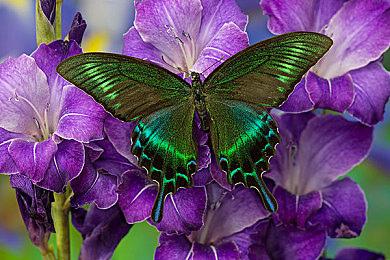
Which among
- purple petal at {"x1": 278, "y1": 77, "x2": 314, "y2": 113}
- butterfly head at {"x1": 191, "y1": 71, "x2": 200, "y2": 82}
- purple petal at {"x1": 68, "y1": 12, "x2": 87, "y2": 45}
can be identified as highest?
purple petal at {"x1": 68, "y1": 12, "x2": 87, "y2": 45}

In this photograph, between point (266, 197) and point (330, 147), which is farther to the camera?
point (330, 147)

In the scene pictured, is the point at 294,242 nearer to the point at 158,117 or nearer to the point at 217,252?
the point at 217,252

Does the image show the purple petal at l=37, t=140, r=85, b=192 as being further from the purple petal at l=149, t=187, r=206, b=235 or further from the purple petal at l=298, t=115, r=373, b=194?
the purple petal at l=298, t=115, r=373, b=194

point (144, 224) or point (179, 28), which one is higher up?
point (179, 28)

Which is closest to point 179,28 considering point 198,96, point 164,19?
point 164,19

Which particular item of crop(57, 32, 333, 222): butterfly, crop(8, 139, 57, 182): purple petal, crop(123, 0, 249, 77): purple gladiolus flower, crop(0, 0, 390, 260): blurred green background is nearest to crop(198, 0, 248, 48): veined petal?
crop(123, 0, 249, 77): purple gladiolus flower

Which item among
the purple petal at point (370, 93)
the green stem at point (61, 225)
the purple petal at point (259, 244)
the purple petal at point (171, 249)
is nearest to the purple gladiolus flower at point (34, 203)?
the green stem at point (61, 225)
